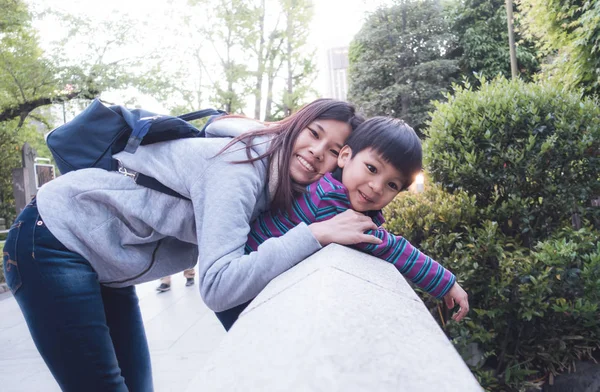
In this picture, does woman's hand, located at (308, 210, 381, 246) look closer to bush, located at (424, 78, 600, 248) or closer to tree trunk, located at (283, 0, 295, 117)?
bush, located at (424, 78, 600, 248)

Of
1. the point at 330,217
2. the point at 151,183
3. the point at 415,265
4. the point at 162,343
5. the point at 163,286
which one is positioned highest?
the point at 151,183

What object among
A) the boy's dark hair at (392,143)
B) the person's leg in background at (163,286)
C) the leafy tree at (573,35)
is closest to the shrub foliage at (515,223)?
the boy's dark hair at (392,143)

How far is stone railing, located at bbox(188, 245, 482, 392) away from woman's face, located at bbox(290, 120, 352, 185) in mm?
713

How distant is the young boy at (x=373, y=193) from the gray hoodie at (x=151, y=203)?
0.11m

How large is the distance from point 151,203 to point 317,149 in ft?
1.95

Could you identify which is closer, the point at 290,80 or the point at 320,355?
the point at 320,355

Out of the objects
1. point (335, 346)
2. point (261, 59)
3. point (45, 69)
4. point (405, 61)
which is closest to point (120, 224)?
point (335, 346)

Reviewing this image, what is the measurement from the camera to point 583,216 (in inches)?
126

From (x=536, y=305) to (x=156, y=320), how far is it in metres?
3.90

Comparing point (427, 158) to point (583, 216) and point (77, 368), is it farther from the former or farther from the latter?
point (77, 368)

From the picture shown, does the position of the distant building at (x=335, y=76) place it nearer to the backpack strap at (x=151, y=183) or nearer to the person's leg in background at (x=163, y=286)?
the person's leg in background at (x=163, y=286)

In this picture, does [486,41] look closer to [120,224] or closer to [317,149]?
[317,149]

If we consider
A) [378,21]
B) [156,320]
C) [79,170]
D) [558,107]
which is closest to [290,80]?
[378,21]

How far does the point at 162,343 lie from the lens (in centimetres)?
438
